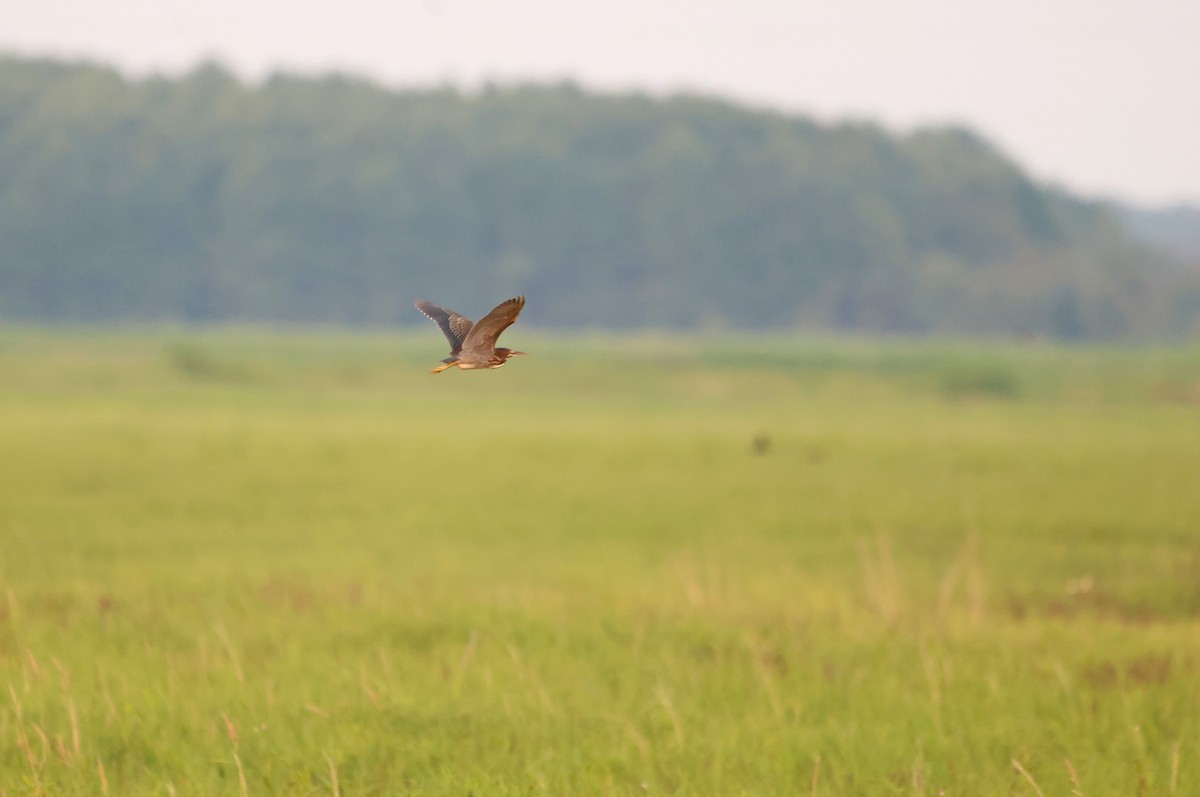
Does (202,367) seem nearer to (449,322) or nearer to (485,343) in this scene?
(449,322)

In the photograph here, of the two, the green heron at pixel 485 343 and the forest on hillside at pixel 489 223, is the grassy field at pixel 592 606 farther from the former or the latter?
the forest on hillside at pixel 489 223

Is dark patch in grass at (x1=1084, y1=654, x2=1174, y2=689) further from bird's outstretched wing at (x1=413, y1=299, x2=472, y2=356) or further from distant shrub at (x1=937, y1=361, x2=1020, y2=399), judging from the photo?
distant shrub at (x1=937, y1=361, x2=1020, y2=399)

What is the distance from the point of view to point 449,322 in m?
2.70

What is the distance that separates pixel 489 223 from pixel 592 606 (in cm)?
8603

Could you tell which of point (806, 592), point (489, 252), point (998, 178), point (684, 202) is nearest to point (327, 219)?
point (489, 252)

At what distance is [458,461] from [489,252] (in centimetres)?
7135

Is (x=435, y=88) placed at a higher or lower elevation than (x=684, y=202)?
higher

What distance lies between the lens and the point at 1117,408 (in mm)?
43094

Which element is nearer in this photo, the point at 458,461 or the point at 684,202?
the point at 458,461

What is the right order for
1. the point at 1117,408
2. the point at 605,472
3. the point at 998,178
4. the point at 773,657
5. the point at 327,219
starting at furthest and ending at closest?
the point at 998,178 < the point at 327,219 < the point at 1117,408 < the point at 605,472 < the point at 773,657

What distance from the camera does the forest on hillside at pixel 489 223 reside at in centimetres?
9012

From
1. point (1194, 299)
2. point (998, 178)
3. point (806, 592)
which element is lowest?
point (806, 592)

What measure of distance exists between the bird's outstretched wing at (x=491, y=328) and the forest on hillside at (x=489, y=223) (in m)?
83.3

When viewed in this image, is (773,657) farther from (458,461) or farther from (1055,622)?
(458,461)
